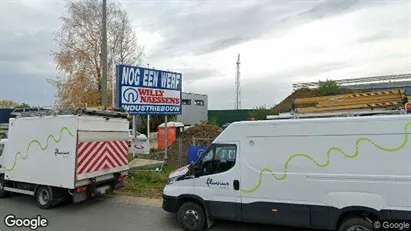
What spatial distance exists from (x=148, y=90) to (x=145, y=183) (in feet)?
13.7

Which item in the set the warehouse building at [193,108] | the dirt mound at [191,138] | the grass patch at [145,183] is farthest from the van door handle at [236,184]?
the warehouse building at [193,108]

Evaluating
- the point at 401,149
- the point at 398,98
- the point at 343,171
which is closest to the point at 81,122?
the point at 343,171

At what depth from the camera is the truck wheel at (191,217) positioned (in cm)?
687

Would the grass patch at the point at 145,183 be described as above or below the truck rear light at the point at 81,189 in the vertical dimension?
below

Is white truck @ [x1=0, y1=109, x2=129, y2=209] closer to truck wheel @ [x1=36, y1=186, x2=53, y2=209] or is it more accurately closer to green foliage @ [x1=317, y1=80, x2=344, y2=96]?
truck wheel @ [x1=36, y1=186, x2=53, y2=209]

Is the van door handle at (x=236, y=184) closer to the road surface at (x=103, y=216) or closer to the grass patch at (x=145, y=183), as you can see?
the road surface at (x=103, y=216)

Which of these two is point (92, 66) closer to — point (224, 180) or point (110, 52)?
point (110, 52)

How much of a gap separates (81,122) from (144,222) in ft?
10.5

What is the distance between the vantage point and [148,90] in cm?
1391

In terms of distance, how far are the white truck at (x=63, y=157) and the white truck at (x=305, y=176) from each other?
293 cm

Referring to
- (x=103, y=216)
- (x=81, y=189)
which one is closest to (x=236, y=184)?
(x=103, y=216)

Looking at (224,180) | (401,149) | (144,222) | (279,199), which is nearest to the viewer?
(401,149)

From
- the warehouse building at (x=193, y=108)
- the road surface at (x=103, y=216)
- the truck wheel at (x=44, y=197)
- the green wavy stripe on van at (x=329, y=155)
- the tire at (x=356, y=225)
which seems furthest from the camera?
the warehouse building at (x=193, y=108)

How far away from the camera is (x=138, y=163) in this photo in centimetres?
1529
